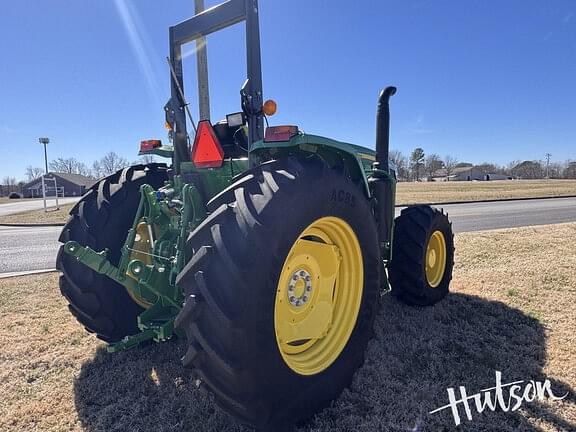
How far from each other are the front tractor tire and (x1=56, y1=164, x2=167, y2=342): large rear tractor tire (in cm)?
145

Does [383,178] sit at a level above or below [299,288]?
above

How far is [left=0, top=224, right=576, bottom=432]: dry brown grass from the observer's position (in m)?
2.33

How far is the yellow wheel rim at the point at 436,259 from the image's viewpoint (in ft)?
14.3

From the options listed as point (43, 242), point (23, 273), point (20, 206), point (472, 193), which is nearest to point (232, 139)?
point (23, 273)

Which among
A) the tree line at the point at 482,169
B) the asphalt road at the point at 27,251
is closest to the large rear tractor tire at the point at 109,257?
the asphalt road at the point at 27,251

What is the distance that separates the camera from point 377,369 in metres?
2.87

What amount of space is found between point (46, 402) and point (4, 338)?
56.4 inches

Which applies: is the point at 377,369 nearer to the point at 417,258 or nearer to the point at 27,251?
the point at 417,258

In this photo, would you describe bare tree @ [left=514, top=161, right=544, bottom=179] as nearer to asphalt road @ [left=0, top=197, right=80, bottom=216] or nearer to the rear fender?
asphalt road @ [left=0, top=197, right=80, bottom=216]

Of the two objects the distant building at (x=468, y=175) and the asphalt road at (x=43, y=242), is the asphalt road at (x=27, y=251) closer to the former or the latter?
the asphalt road at (x=43, y=242)

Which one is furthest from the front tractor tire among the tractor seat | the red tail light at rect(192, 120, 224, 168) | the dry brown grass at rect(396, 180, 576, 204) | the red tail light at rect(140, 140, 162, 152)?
the dry brown grass at rect(396, 180, 576, 204)

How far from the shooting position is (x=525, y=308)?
413cm

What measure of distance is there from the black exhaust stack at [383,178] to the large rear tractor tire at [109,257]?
2104 mm

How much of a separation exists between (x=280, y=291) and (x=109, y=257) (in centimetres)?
162
